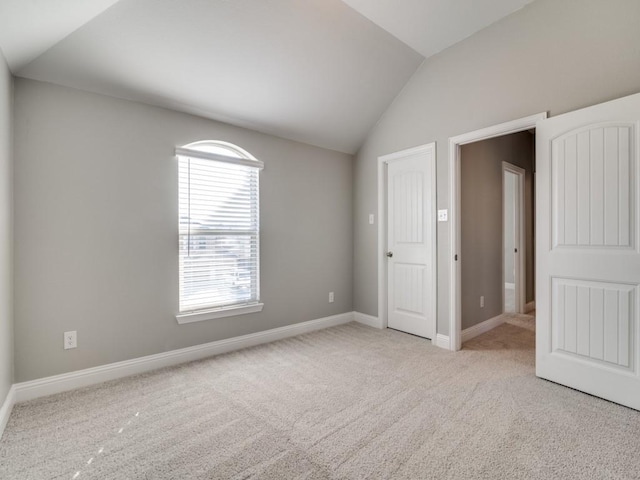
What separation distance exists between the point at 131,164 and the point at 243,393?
6.52 feet

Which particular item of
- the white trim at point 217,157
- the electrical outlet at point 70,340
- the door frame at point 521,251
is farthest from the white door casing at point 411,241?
the electrical outlet at point 70,340

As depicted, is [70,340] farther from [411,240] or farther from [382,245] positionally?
[411,240]

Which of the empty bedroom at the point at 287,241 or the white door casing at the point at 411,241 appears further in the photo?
the white door casing at the point at 411,241

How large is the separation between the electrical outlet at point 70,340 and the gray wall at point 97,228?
34mm

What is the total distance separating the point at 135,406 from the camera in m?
2.07

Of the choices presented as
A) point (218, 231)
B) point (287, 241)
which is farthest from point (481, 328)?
point (218, 231)

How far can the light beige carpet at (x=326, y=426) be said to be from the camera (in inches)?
59.5

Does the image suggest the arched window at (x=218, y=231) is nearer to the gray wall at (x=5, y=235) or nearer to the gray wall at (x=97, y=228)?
the gray wall at (x=97, y=228)

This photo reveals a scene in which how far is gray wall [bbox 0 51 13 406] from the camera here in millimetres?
1863

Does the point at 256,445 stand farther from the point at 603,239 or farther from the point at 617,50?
the point at 617,50

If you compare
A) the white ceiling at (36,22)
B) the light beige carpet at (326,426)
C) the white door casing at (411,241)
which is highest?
the white ceiling at (36,22)

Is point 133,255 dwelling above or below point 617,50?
below

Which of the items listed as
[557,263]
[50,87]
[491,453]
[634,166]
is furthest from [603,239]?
[50,87]

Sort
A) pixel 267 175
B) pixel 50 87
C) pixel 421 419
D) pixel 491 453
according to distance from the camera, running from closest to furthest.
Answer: pixel 491 453, pixel 421 419, pixel 50 87, pixel 267 175
